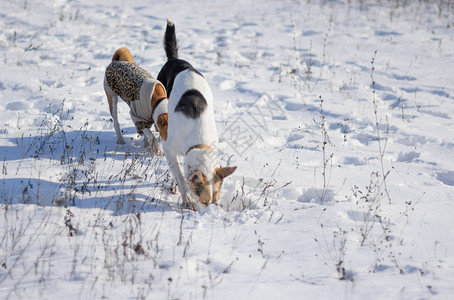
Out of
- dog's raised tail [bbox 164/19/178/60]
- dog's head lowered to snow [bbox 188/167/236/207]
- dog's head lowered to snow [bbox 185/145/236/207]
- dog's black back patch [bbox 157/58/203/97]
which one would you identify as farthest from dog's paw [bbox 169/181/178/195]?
dog's raised tail [bbox 164/19/178/60]

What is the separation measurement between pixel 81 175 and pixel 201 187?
1.51 m

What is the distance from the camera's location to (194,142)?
3945 millimetres

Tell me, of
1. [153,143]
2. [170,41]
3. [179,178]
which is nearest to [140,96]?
[153,143]

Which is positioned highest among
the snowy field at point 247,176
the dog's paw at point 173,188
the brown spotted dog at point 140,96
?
the brown spotted dog at point 140,96

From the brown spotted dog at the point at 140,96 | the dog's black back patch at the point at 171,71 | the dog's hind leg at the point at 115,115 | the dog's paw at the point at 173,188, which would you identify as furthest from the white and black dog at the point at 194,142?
the dog's hind leg at the point at 115,115

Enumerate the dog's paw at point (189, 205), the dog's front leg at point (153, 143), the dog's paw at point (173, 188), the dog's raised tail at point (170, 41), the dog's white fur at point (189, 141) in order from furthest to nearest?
the dog's raised tail at point (170, 41), the dog's front leg at point (153, 143), the dog's paw at point (173, 188), the dog's paw at point (189, 205), the dog's white fur at point (189, 141)

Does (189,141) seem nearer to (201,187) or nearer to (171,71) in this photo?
(201,187)

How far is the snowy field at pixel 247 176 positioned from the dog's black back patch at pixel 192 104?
29.5 inches

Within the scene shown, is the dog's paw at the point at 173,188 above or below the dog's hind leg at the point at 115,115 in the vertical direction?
below

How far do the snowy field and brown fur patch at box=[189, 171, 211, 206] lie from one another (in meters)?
0.17

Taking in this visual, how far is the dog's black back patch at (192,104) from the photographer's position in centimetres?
406

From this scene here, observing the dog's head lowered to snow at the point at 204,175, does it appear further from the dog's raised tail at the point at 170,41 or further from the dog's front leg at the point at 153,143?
the dog's raised tail at the point at 170,41

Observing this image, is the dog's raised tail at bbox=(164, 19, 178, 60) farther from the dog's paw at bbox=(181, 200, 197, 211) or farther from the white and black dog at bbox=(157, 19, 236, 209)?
the dog's paw at bbox=(181, 200, 197, 211)

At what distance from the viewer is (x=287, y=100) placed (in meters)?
7.16
